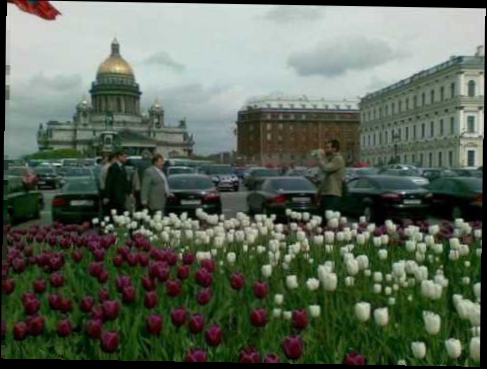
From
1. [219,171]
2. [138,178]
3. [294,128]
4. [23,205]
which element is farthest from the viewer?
[219,171]

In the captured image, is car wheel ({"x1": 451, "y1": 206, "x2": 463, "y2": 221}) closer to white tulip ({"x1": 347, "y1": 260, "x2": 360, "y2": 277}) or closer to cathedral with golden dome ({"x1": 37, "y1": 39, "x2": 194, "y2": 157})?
white tulip ({"x1": 347, "y1": 260, "x2": 360, "y2": 277})

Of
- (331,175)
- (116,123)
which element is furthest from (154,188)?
(116,123)

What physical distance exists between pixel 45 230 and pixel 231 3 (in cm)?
433

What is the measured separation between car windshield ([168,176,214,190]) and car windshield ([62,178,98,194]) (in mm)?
1923

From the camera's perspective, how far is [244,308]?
4.05 m

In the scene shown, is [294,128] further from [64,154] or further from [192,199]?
[64,154]

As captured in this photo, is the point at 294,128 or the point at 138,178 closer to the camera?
the point at 138,178

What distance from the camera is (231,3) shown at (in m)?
2.74

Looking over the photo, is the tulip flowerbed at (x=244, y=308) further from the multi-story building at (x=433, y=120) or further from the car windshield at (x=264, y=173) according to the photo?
the multi-story building at (x=433, y=120)

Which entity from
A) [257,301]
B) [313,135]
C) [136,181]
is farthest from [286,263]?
[313,135]

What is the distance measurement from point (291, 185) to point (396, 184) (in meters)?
2.66

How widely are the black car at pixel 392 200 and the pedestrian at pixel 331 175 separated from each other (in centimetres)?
476

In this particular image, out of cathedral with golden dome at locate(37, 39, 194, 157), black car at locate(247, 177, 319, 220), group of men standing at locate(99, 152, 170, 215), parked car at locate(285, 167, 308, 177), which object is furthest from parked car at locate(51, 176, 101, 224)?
cathedral with golden dome at locate(37, 39, 194, 157)

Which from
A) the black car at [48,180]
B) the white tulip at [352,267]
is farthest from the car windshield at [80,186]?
the black car at [48,180]
